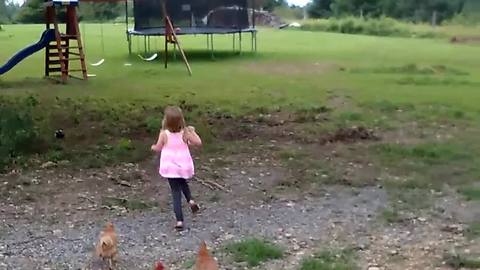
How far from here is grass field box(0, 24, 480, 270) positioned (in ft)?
20.1

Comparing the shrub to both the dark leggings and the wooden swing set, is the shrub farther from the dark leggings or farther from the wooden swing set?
the wooden swing set

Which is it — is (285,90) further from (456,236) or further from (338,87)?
(456,236)

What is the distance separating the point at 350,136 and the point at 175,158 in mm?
4230

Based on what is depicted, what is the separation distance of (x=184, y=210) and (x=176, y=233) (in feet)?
2.09

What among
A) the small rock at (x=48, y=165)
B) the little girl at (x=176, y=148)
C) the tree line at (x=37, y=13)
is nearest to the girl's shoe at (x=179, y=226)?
the little girl at (x=176, y=148)

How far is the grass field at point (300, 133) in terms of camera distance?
6.12 m

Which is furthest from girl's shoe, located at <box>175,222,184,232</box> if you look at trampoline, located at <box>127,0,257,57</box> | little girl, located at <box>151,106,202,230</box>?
trampoline, located at <box>127,0,257,57</box>

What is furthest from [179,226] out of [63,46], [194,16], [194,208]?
[194,16]

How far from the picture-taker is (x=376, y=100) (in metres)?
12.8

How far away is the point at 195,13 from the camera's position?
24.7 meters

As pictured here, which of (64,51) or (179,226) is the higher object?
(64,51)

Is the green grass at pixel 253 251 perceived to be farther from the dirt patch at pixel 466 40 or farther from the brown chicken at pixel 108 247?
the dirt patch at pixel 466 40

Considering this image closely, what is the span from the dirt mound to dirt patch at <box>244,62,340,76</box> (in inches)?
292

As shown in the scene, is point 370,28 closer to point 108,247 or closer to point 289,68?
point 289,68
